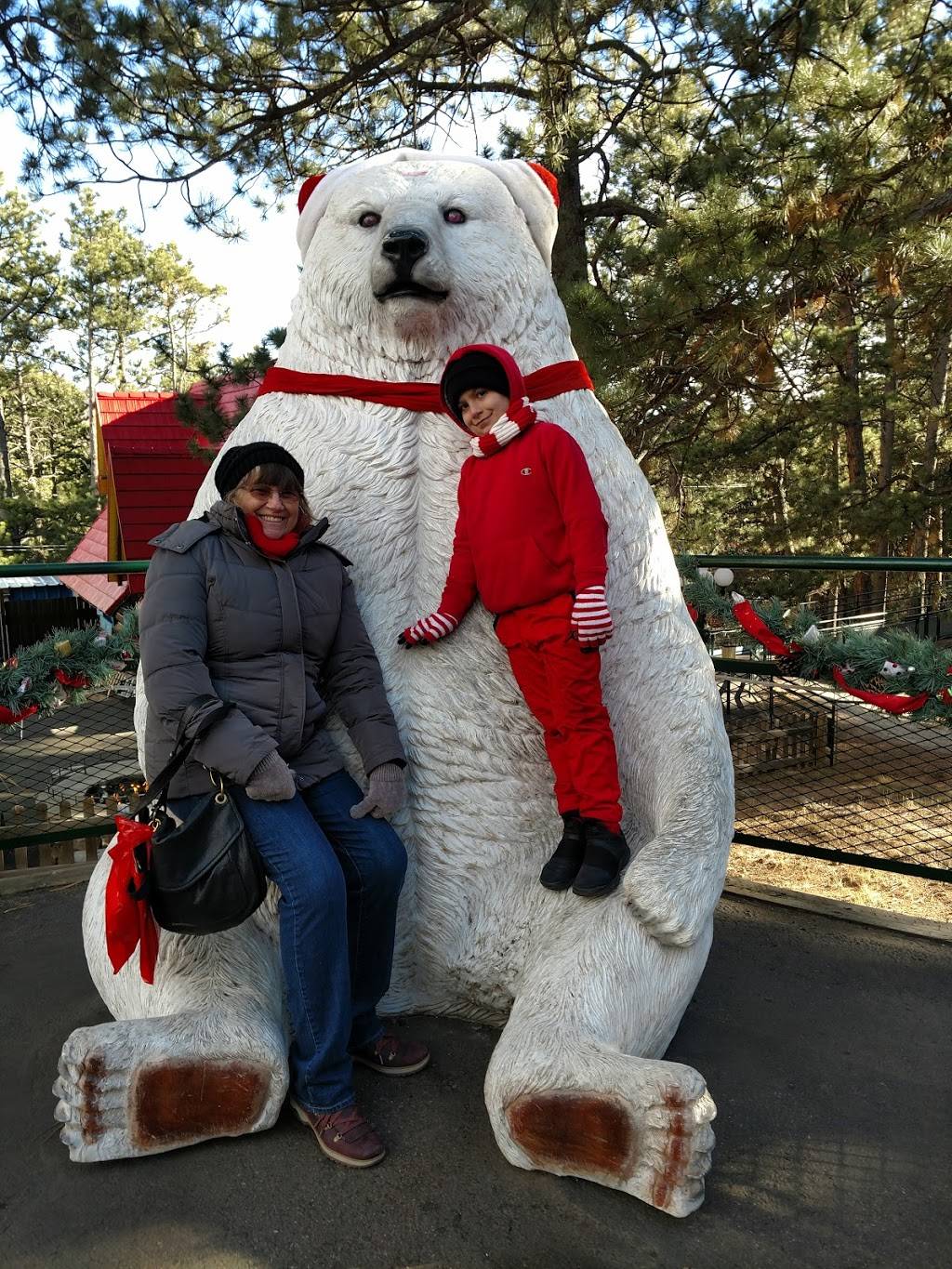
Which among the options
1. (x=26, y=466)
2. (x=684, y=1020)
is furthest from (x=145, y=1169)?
(x=26, y=466)

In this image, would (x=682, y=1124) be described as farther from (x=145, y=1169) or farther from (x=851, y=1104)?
(x=145, y=1169)

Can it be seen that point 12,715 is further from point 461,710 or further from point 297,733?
point 461,710

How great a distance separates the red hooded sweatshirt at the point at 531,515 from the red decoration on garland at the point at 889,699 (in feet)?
4.52

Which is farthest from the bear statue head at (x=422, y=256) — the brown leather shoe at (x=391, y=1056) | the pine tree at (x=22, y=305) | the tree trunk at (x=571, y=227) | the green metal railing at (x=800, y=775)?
the pine tree at (x=22, y=305)

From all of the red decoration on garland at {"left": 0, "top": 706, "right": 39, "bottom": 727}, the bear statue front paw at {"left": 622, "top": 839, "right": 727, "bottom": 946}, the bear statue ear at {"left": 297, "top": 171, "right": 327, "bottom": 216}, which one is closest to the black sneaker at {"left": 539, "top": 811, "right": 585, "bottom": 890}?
the bear statue front paw at {"left": 622, "top": 839, "right": 727, "bottom": 946}

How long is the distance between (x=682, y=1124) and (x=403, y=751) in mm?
977

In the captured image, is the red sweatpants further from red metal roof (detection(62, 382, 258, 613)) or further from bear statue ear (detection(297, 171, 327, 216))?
red metal roof (detection(62, 382, 258, 613))

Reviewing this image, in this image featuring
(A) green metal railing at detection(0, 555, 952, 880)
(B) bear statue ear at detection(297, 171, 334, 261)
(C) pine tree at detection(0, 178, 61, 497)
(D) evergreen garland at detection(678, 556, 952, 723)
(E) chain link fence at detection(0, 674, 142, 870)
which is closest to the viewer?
(B) bear statue ear at detection(297, 171, 334, 261)

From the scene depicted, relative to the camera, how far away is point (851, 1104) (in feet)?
7.28

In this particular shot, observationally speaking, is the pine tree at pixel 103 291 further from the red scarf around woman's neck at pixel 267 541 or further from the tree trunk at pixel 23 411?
the red scarf around woman's neck at pixel 267 541

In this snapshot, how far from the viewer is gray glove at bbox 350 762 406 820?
6.90 feet

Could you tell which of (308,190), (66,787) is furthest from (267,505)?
(66,787)

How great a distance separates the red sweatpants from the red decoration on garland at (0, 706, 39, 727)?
79.9 inches

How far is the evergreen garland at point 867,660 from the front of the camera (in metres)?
2.94
